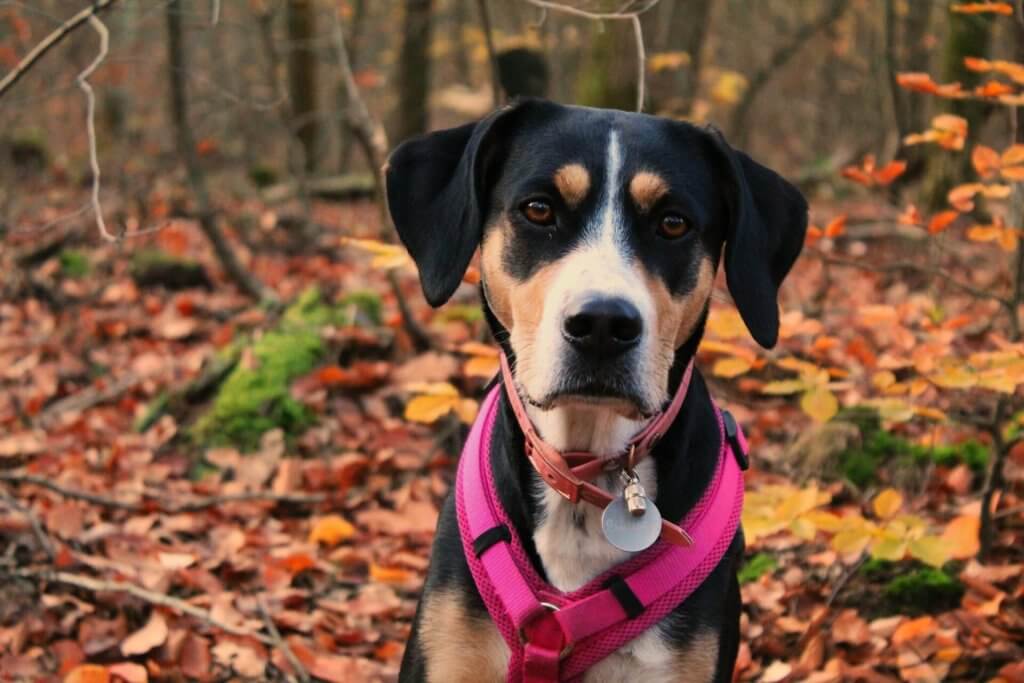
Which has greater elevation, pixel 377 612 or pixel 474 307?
pixel 474 307

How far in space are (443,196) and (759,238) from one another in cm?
92

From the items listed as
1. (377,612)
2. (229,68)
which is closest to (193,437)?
(377,612)

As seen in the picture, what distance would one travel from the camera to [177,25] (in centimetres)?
800

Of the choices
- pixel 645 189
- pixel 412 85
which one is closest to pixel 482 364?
pixel 645 189

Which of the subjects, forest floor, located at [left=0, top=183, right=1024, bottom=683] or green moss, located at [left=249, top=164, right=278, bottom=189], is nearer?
forest floor, located at [left=0, top=183, right=1024, bottom=683]

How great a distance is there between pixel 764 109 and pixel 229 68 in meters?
11.0

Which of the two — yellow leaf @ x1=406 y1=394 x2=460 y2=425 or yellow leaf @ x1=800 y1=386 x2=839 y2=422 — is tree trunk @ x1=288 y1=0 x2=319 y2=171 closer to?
yellow leaf @ x1=406 y1=394 x2=460 y2=425

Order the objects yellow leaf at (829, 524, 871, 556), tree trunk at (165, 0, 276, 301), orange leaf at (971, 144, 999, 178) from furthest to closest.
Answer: tree trunk at (165, 0, 276, 301)
orange leaf at (971, 144, 999, 178)
yellow leaf at (829, 524, 871, 556)

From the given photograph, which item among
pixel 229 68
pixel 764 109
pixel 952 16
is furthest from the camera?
pixel 764 109

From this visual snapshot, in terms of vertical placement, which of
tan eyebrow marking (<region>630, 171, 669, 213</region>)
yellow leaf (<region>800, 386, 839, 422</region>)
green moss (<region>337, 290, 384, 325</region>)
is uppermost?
tan eyebrow marking (<region>630, 171, 669, 213</region>)

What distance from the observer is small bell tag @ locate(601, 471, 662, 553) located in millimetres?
2848

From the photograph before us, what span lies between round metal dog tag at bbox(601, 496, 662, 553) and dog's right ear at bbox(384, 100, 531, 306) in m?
0.78

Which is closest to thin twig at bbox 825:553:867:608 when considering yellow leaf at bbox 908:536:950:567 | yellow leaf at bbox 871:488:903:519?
yellow leaf at bbox 871:488:903:519

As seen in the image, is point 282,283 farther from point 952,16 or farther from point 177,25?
point 952,16
